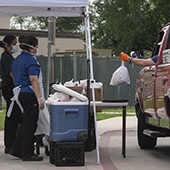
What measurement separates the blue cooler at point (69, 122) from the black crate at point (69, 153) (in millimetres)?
110

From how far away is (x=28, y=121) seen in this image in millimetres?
7027

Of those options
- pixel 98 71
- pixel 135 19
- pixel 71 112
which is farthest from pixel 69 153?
pixel 135 19

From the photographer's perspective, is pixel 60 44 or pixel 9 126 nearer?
pixel 9 126

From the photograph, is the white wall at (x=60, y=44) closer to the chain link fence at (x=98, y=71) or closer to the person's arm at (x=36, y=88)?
the chain link fence at (x=98, y=71)

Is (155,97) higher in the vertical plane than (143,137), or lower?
higher

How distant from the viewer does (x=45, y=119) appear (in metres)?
7.37

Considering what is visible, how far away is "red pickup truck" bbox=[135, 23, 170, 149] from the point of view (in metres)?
6.74

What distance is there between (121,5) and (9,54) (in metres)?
17.1

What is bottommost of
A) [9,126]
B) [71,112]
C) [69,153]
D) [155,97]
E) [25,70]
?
[69,153]

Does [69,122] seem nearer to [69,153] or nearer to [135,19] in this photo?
[69,153]

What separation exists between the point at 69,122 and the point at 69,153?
0.47m

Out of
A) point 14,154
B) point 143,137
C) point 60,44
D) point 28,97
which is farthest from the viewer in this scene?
point 60,44

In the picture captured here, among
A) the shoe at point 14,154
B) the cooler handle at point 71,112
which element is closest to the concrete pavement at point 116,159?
the shoe at point 14,154

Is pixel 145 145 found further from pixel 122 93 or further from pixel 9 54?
pixel 122 93
